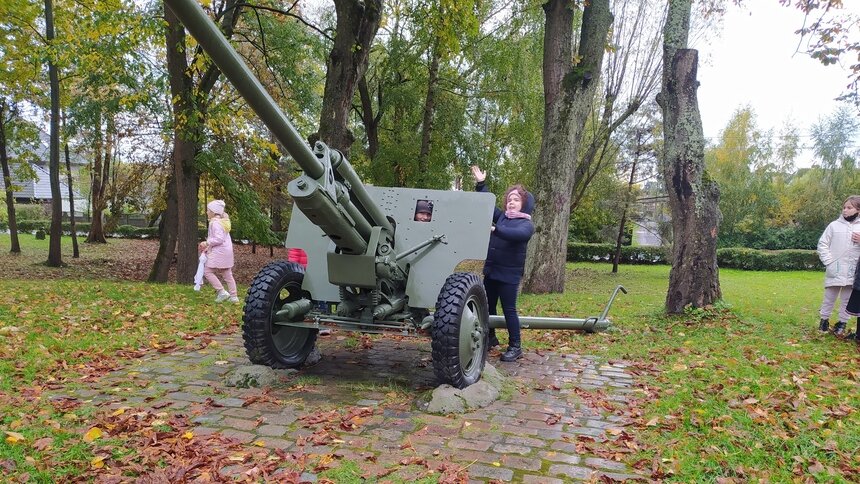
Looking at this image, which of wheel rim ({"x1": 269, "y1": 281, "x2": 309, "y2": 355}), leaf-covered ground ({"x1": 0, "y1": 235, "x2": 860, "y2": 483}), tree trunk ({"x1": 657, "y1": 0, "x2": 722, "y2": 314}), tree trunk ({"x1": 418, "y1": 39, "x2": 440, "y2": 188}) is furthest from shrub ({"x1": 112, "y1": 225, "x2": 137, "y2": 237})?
tree trunk ({"x1": 657, "y1": 0, "x2": 722, "y2": 314})

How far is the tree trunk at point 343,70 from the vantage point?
946 cm

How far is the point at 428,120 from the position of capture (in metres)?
17.8

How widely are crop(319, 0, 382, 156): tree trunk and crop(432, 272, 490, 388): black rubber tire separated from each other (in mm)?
5331

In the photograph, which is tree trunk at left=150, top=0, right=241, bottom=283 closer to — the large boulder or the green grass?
the green grass

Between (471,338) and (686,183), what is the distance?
4.36 metres

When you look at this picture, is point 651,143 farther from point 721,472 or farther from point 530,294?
point 721,472

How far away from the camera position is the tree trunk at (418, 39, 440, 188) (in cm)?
1736

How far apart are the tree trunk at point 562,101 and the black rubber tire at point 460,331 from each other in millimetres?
6123

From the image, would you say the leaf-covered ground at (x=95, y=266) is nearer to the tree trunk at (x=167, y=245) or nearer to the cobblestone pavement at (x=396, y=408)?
the tree trunk at (x=167, y=245)

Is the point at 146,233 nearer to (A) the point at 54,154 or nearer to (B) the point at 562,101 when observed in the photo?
(A) the point at 54,154

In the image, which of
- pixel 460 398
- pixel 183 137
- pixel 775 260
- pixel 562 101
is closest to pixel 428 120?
pixel 562 101

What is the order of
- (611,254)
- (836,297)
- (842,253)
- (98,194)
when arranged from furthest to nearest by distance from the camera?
(611,254) < (98,194) < (836,297) < (842,253)

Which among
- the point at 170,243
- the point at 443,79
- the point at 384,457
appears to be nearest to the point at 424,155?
the point at 443,79

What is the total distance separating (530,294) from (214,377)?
7337 mm
